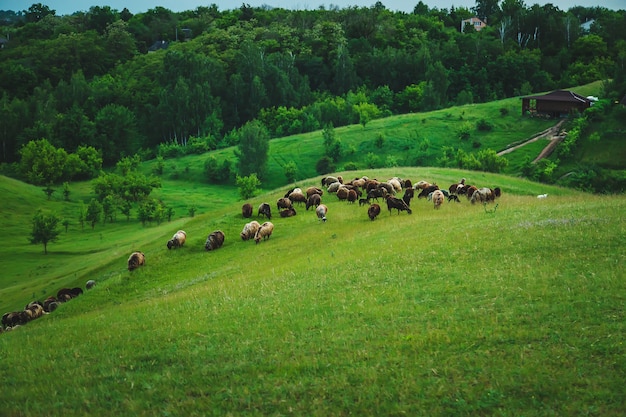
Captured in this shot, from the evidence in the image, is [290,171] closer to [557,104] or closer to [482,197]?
[557,104]

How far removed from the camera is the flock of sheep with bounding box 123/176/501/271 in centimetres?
3497

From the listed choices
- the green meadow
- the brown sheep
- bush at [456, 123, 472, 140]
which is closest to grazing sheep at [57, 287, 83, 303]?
the green meadow

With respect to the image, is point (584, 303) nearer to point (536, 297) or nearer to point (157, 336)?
point (536, 297)

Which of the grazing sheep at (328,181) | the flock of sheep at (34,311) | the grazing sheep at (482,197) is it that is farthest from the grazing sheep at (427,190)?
the flock of sheep at (34,311)

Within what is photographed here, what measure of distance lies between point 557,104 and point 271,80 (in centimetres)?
7241

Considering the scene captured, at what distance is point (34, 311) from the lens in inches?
1193

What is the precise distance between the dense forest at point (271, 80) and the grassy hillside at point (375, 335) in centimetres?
9490

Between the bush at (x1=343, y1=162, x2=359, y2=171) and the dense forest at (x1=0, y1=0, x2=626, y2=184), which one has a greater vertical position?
the dense forest at (x1=0, y1=0, x2=626, y2=184)

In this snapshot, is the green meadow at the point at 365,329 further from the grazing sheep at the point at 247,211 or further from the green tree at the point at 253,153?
the green tree at the point at 253,153

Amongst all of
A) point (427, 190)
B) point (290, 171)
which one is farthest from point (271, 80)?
point (427, 190)

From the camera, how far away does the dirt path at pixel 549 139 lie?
95625 mm

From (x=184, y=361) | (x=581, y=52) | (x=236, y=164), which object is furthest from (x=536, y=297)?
(x=581, y=52)

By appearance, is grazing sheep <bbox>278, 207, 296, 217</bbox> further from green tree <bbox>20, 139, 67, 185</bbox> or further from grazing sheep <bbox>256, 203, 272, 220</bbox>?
green tree <bbox>20, 139, 67, 185</bbox>

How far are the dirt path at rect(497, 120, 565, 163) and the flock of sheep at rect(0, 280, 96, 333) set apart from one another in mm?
76413
